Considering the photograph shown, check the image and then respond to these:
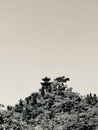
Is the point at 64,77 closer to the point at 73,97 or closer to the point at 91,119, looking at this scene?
the point at 73,97

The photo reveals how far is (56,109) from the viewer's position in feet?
316

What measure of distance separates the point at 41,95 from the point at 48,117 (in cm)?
1386

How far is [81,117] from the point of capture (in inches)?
3706

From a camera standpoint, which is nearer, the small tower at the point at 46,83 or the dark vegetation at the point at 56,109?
the dark vegetation at the point at 56,109

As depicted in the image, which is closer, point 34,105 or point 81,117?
point 81,117

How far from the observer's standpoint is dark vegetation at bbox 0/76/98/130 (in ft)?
296

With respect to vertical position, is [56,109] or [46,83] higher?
[46,83]

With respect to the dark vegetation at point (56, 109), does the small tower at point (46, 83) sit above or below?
above

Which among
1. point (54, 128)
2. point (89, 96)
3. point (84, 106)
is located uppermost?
point (89, 96)

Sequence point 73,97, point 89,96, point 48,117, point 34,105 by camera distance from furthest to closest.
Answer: point 89,96 → point 34,105 → point 73,97 → point 48,117

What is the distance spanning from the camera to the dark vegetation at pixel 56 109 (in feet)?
296

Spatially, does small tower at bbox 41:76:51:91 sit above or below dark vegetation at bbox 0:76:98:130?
above

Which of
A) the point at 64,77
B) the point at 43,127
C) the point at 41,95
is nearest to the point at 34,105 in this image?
the point at 41,95

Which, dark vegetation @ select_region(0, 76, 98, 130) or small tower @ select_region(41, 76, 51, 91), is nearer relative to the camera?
dark vegetation @ select_region(0, 76, 98, 130)
